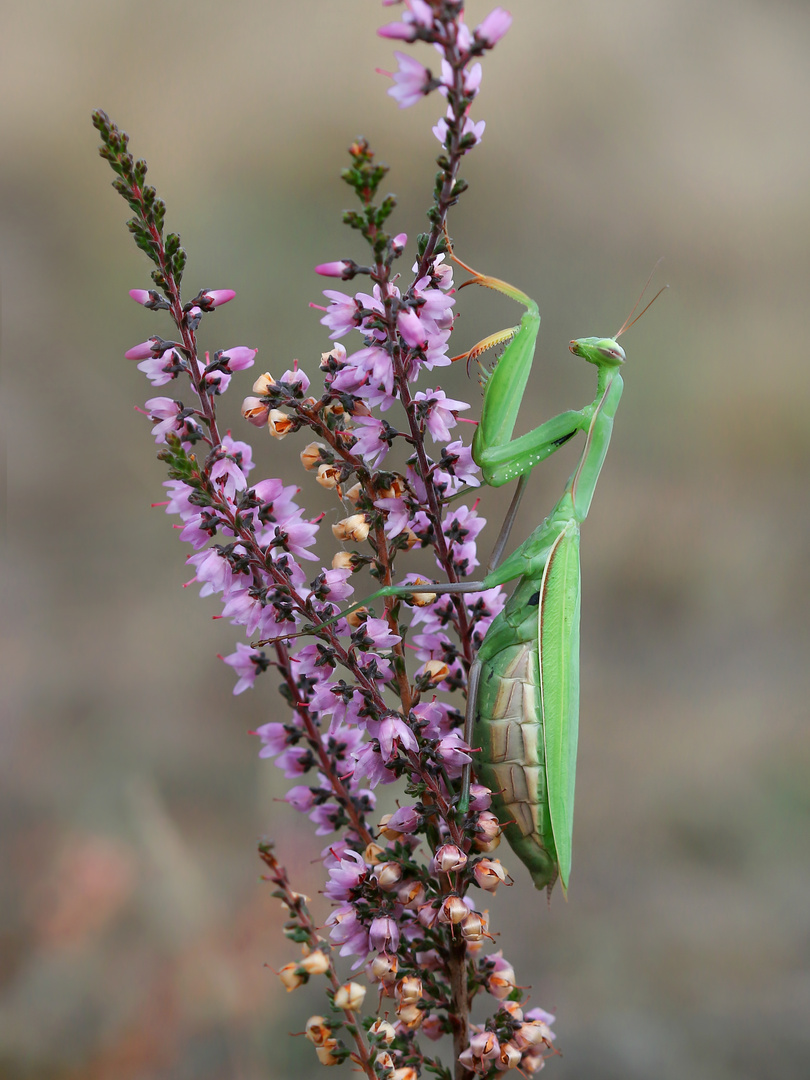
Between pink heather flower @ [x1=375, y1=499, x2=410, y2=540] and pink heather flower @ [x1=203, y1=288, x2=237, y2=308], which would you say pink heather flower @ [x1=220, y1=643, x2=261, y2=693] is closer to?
pink heather flower @ [x1=375, y1=499, x2=410, y2=540]

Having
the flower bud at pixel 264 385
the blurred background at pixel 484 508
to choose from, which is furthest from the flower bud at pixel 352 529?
the blurred background at pixel 484 508

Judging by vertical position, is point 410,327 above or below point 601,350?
below

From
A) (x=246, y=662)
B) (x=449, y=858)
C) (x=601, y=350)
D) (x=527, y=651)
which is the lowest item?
(x=449, y=858)

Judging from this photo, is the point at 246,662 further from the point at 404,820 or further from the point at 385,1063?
the point at 385,1063

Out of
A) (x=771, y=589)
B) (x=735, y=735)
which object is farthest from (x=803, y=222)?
(x=735, y=735)

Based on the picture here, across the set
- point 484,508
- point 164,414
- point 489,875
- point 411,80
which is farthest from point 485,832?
point 484,508

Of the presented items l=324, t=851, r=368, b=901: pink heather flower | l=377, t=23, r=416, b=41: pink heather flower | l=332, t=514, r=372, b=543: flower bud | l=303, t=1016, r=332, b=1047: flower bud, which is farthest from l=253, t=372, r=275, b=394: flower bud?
l=303, t=1016, r=332, b=1047: flower bud
